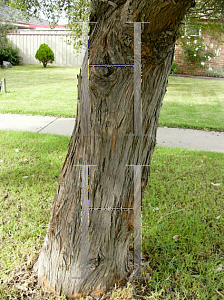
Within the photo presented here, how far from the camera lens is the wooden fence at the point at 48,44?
59.6 ft

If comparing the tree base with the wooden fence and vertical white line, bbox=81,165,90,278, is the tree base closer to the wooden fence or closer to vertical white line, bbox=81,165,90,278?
vertical white line, bbox=81,165,90,278

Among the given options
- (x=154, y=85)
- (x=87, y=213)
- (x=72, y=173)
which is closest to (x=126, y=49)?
(x=154, y=85)

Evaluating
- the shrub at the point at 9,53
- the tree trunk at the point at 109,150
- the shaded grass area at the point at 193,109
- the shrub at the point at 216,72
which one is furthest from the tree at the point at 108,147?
the shrub at the point at 9,53

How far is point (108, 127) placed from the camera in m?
1.63

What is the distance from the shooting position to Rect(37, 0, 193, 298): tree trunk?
4.54ft

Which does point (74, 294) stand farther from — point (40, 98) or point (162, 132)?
point (40, 98)

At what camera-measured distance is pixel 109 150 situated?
5.50 feet

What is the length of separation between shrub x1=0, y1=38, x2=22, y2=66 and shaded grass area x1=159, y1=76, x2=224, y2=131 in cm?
1162

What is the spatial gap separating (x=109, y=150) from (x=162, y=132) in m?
4.06

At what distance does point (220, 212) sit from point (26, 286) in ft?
6.31

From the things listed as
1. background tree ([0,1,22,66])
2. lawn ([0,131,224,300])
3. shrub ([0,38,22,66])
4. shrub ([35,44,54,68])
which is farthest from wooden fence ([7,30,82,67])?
lawn ([0,131,224,300])

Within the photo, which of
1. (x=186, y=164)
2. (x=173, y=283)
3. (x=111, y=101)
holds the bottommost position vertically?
(x=173, y=283)

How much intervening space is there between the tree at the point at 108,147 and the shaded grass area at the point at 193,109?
439 centimetres

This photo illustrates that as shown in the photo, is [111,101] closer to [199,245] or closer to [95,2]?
[95,2]
